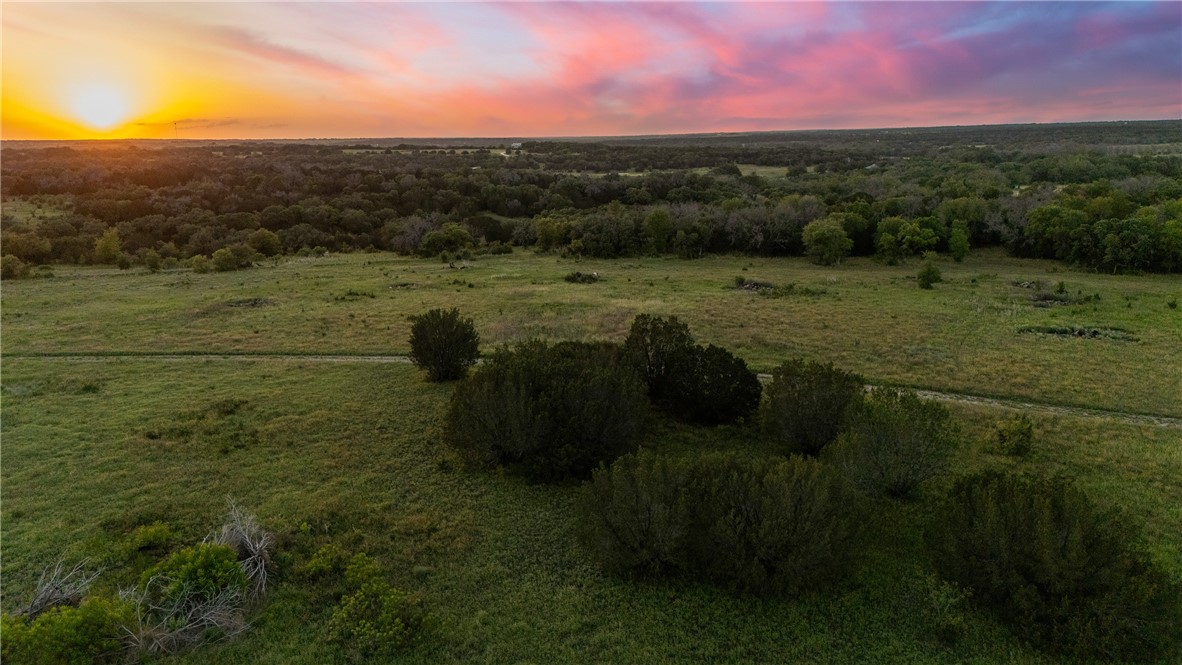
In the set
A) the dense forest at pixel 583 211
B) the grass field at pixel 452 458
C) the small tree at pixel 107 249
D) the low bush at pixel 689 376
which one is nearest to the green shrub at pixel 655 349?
the low bush at pixel 689 376

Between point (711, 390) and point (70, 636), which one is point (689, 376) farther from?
point (70, 636)

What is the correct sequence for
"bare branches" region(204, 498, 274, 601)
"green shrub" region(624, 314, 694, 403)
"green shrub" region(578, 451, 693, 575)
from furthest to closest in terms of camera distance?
"green shrub" region(624, 314, 694, 403) → "green shrub" region(578, 451, 693, 575) → "bare branches" region(204, 498, 274, 601)

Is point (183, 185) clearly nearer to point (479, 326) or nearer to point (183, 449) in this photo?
point (479, 326)

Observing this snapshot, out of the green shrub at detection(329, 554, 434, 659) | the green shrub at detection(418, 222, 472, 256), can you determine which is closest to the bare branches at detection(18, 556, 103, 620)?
the green shrub at detection(329, 554, 434, 659)

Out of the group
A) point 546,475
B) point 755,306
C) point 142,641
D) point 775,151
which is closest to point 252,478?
point 142,641

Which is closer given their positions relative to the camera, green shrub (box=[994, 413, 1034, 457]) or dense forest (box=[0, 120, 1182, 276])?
green shrub (box=[994, 413, 1034, 457])

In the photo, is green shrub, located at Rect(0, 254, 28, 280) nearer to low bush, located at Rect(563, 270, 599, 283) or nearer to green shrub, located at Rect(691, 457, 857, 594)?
low bush, located at Rect(563, 270, 599, 283)
